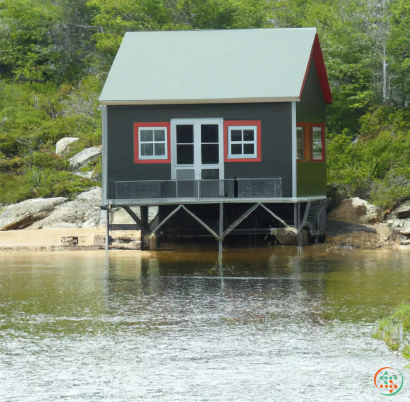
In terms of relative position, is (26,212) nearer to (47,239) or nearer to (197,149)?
(47,239)

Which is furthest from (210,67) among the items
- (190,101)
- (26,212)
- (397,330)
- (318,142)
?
(397,330)

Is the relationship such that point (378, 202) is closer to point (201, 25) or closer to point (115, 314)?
point (115, 314)

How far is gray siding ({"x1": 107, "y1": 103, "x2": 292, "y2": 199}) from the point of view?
75.7ft

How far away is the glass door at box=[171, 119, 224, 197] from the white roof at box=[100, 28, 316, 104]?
76 cm

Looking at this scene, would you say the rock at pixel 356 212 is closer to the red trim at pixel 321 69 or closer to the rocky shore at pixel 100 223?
the rocky shore at pixel 100 223

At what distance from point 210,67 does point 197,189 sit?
4195 mm

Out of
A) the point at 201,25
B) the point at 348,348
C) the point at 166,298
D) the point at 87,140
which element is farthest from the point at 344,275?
the point at 201,25

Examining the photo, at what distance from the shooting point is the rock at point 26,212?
27938mm

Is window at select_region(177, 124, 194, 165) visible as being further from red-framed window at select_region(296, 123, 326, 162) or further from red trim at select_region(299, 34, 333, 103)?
red trim at select_region(299, 34, 333, 103)

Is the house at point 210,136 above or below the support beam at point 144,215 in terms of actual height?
above

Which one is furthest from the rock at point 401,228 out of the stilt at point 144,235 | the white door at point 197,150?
the stilt at point 144,235

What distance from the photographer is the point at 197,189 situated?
22.6 m

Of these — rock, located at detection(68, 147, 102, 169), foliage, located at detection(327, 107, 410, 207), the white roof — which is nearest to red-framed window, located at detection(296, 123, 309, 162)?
the white roof

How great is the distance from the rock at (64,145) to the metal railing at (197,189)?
43.6ft
